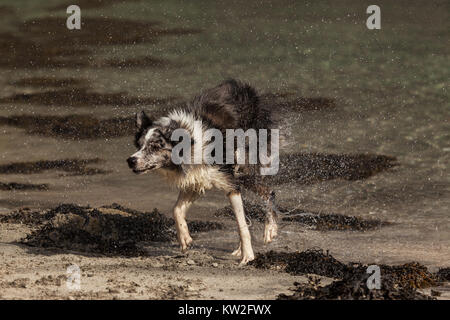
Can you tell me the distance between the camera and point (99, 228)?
32.5ft

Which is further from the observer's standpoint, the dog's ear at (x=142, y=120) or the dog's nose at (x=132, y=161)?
the dog's ear at (x=142, y=120)

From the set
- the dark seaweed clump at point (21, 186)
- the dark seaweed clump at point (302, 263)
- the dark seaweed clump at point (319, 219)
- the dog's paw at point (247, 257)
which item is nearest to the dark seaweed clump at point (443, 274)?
the dark seaweed clump at point (302, 263)

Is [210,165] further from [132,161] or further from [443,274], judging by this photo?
[443,274]

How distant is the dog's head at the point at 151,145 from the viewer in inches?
338

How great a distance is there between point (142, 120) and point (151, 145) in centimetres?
35

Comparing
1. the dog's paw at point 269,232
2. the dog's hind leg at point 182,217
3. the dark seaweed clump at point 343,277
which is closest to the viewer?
the dark seaweed clump at point 343,277

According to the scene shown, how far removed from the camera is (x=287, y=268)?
8289 millimetres

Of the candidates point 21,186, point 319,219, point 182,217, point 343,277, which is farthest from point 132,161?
point 21,186

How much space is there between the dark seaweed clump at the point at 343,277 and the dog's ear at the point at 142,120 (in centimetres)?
194

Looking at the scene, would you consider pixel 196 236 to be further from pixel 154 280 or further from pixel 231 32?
pixel 231 32

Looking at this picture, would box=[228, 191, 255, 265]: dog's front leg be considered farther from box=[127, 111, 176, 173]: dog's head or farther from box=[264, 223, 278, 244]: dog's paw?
box=[127, 111, 176, 173]: dog's head

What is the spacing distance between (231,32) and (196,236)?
13.2m

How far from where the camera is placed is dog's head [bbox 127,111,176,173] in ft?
28.2

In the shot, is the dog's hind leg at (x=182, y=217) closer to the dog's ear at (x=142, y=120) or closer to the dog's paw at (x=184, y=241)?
the dog's paw at (x=184, y=241)
